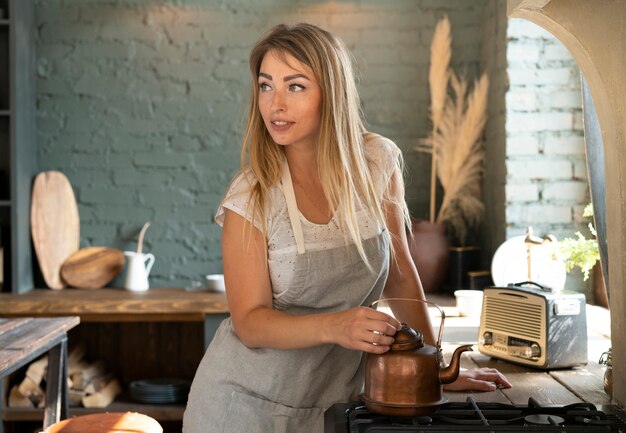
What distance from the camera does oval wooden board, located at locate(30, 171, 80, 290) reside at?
15.2ft

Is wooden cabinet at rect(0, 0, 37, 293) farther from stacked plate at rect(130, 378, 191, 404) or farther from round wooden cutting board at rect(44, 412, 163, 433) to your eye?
round wooden cutting board at rect(44, 412, 163, 433)

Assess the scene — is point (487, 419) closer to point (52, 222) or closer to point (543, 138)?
point (543, 138)

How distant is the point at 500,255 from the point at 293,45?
6.58 feet

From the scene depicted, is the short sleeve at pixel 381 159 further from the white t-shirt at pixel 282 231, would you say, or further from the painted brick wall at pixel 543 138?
the painted brick wall at pixel 543 138

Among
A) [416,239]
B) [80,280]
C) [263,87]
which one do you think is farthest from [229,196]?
[80,280]

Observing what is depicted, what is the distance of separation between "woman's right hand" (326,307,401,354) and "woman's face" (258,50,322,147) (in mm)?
527

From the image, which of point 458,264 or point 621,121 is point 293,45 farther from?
point 458,264

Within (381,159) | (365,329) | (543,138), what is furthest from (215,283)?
(365,329)

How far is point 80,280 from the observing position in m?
4.66

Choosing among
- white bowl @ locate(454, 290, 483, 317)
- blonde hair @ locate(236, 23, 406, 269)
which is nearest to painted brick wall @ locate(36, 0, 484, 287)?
white bowl @ locate(454, 290, 483, 317)

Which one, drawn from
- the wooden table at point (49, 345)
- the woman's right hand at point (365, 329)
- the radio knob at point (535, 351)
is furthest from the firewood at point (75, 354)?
the woman's right hand at point (365, 329)

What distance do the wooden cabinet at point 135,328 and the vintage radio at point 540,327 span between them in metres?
1.96

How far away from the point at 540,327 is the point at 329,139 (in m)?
0.87

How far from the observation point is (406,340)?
1.70 metres
